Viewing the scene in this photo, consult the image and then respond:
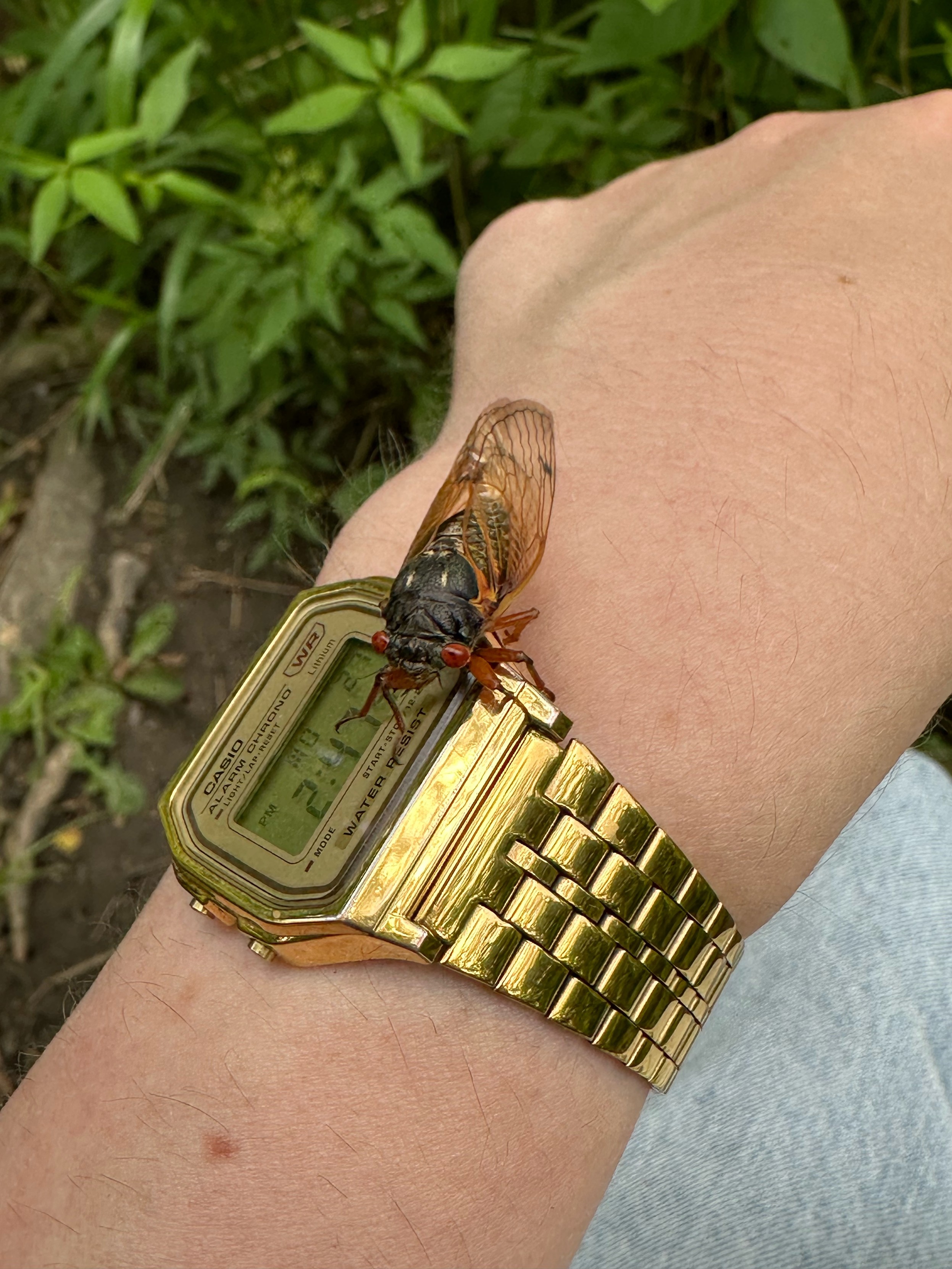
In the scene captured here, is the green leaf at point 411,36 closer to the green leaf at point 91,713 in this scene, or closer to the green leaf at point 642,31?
the green leaf at point 642,31

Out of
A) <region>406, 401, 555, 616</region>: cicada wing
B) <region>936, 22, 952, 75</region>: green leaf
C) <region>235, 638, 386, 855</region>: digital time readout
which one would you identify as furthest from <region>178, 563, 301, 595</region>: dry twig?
<region>936, 22, 952, 75</region>: green leaf

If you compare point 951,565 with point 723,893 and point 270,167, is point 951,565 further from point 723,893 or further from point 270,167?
point 270,167

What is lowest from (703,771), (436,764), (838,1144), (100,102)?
(838,1144)

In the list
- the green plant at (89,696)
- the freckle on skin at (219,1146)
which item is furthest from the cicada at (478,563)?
the green plant at (89,696)

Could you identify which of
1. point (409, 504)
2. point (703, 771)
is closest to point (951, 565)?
point (703, 771)

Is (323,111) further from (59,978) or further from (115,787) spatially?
(59,978)

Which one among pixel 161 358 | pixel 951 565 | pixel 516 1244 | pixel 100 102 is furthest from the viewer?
pixel 161 358

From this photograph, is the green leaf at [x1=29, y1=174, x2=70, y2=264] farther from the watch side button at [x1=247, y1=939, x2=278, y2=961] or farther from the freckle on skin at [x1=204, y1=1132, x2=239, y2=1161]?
the freckle on skin at [x1=204, y1=1132, x2=239, y2=1161]

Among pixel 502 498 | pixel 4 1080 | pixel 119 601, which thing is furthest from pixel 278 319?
pixel 4 1080
